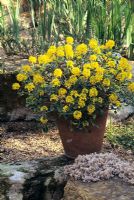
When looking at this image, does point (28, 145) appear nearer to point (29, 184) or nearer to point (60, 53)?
point (29, 184)

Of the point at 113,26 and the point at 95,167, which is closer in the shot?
the point at 95,167

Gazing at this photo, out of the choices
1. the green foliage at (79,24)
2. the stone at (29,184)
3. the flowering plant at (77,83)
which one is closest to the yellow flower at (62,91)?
the flowering plant at (77,83)

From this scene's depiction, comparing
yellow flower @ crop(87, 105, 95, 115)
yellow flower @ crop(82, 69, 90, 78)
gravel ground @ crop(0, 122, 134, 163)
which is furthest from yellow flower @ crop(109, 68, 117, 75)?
gravel ground @ crop(0, 122, 134, 163)

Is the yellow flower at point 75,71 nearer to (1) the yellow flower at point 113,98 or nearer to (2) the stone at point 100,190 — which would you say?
(1) the yellow flower at point 113,98

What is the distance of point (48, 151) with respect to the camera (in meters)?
4.15

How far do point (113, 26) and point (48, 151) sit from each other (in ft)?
6.40

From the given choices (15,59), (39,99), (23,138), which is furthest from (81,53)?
(15,59)

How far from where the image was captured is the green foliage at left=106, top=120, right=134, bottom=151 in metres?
4.29

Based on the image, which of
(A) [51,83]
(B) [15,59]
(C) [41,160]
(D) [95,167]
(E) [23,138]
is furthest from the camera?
(B) [15,59]

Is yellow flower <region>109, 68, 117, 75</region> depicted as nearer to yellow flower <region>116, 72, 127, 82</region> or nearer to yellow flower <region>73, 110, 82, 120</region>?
yellow flower <region>116, 72, 127, 82</region>

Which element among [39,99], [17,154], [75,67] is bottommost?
[17,154]

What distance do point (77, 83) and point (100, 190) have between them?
0.83 metres

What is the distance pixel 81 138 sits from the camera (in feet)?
11.8

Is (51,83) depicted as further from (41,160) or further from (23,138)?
(23,138)
